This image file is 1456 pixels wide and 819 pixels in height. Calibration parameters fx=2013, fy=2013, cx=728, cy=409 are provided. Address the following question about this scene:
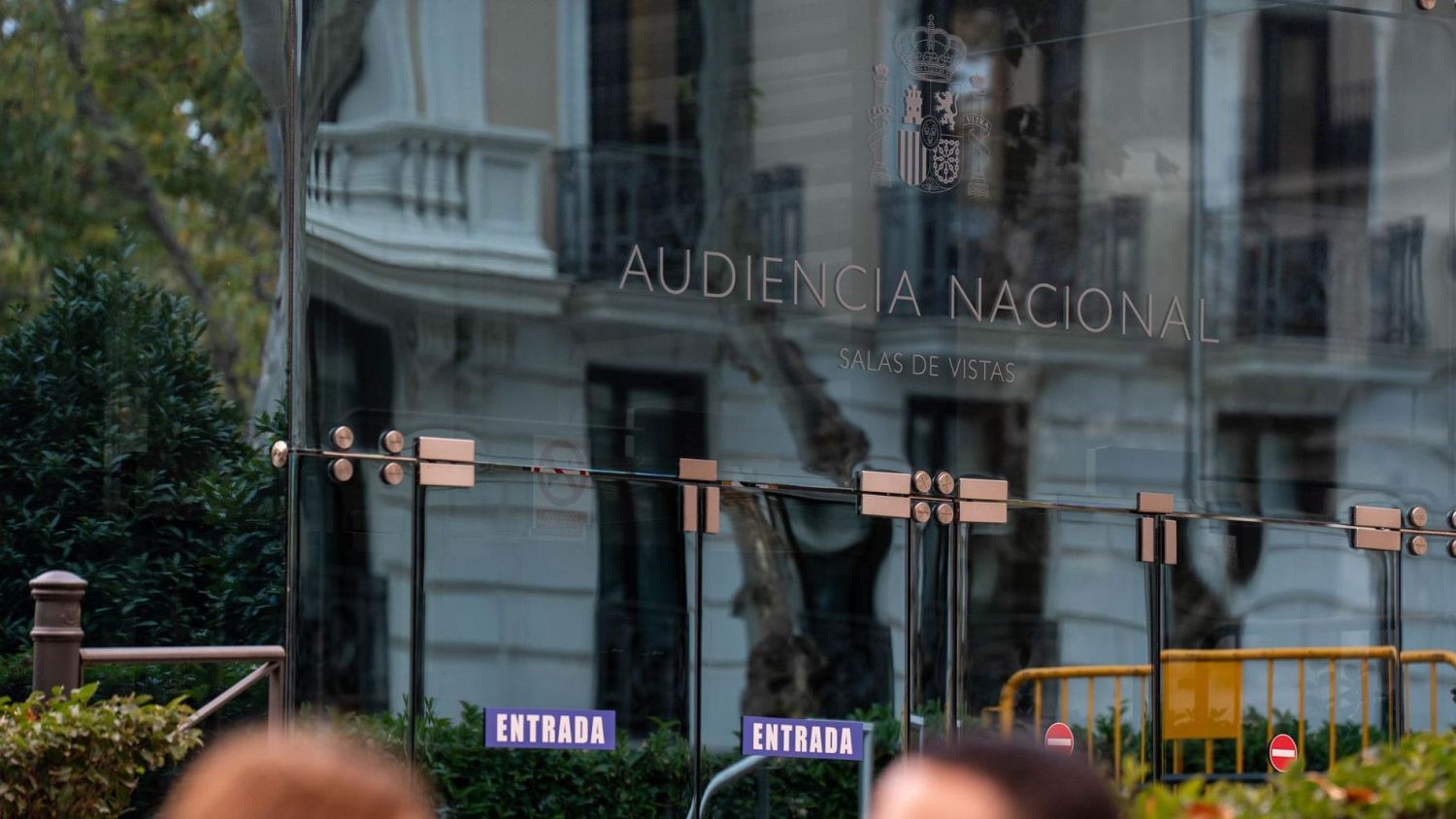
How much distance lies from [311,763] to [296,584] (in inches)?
120

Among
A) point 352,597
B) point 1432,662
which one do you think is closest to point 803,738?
point 352,597

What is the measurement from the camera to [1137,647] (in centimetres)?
547

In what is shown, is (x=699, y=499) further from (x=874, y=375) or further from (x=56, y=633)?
(x=56, y=633)

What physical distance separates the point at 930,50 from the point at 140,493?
2.73 metres

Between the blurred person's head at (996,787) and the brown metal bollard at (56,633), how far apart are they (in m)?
3.82

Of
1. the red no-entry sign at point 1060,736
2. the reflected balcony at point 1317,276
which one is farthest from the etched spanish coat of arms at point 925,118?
the red no-entry sign at point 1060,736

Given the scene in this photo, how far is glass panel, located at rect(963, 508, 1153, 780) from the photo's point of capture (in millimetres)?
5242

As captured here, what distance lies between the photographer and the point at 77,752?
175 inches

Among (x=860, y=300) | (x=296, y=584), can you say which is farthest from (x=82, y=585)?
(x=860, y=300)

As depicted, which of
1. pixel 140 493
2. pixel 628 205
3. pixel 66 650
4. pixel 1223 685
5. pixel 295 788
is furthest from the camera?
pixel 140 493

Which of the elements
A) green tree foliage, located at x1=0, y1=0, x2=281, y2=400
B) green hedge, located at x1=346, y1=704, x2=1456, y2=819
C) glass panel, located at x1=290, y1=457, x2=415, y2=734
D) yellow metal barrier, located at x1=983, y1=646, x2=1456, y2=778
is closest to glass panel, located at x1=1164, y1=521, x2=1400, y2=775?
yellow metal barrier, located at x1=983, y1=646, x2=1456, y2=778

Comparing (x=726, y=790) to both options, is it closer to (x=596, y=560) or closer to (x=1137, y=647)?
(x=596, y=560)

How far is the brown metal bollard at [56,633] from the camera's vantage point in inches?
199

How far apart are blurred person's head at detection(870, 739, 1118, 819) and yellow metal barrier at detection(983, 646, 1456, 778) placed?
11.6 ft
